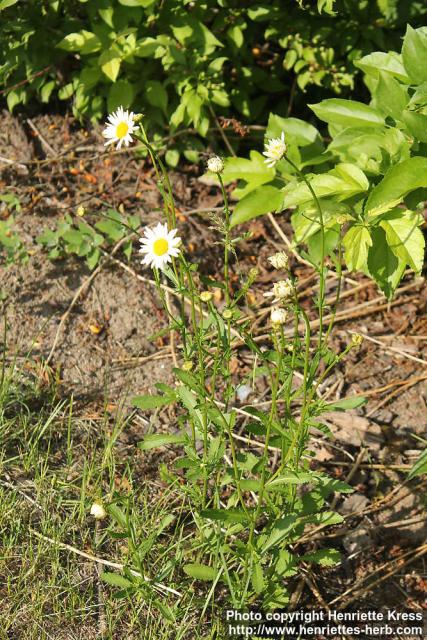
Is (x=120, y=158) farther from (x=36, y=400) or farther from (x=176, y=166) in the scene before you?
(x=36, y=400)

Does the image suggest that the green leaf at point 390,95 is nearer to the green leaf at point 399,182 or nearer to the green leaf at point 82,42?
the green leaf at point 399,182

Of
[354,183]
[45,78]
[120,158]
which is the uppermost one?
[354,183]

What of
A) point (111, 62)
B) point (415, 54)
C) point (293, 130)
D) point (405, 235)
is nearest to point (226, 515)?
point (405, 235)

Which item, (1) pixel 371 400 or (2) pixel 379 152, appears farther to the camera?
(1) pixel 371 400

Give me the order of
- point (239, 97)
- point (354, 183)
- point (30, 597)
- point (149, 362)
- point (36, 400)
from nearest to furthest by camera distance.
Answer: point (30, 597)
point (354, 183)
point (36, 400)
point (149, 362)
point (239, 97)

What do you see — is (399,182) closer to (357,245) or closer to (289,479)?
(357,245)

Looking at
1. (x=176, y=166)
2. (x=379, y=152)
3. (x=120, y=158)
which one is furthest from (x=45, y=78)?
(x=379, y=152)

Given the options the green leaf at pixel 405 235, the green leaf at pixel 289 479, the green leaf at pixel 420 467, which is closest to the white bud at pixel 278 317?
the green leaf at pixel 289 479
